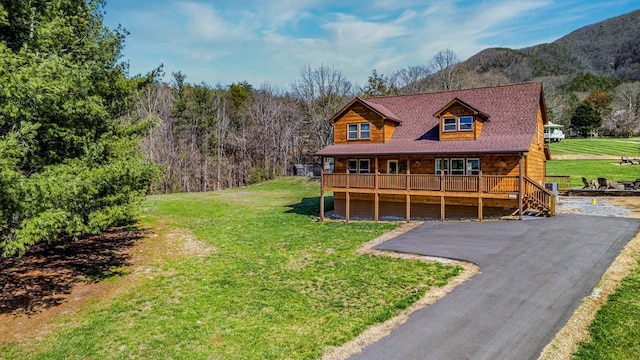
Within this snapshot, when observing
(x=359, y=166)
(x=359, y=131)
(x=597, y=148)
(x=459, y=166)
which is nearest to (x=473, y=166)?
(x=459, y=166)

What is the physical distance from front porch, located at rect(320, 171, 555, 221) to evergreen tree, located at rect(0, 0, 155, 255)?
11745 millimetres

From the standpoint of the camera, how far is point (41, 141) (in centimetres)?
1199

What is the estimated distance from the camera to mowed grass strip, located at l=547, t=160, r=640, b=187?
32.5m

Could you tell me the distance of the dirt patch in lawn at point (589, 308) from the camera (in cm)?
737

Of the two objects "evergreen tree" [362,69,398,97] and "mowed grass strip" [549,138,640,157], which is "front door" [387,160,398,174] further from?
"mowed grass strip" [549,138,640,157]

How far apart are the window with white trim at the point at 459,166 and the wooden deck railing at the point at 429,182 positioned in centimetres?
103

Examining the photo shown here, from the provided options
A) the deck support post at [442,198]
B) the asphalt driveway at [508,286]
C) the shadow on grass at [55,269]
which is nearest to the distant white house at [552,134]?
the asphalt driveway at [508,286]

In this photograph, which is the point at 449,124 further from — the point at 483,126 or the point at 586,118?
the point at 586,118

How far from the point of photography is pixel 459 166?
21234 millimetres

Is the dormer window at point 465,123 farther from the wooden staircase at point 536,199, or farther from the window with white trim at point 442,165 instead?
the wooden staircase at point 536,199

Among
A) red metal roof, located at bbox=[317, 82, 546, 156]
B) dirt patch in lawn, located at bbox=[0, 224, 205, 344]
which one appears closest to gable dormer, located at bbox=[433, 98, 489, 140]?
red metal roof, located at bbox=[317, 82, 546, 156]

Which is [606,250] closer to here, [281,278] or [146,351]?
[281,278]

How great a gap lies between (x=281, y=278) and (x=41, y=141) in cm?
862

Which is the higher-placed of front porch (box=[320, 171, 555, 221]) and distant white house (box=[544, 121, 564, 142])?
distant white house (box=[544, 121, 564, 142])
